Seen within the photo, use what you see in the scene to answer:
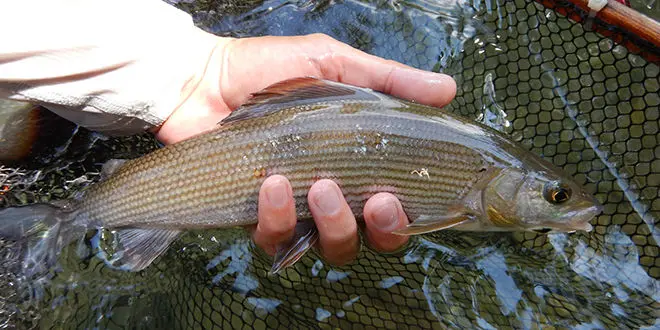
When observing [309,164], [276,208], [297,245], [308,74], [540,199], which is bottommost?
[297,245]

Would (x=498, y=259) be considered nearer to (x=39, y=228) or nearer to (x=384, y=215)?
(x=384, y=215)

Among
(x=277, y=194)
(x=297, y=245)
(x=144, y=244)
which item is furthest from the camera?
(x=144, y=244)

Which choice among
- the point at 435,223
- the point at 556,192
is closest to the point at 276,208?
the point at 435,223

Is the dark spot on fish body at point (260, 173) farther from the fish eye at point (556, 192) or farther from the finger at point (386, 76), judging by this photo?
the fish eye at point (556, 192)

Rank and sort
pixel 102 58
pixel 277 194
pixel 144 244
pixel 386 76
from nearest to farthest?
pixel 277 194 < pixel 144 244 < pixel 386 76 < pixel 102 58

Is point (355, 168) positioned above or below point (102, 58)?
below

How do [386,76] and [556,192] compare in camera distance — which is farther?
[386,76]
